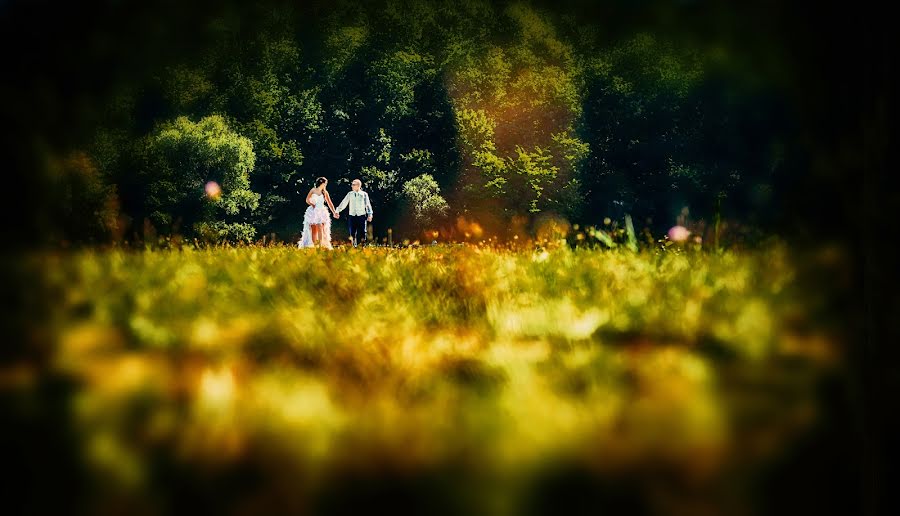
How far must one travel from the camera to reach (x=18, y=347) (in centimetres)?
131

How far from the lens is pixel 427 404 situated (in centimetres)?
118

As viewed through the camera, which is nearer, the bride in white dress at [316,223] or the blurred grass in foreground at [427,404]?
the blurred grass in foreground at [427,404]

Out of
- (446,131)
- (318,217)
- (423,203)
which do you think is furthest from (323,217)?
(446,131)

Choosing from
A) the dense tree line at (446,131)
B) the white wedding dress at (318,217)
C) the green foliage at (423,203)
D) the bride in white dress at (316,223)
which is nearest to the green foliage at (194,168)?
the dense tree line at (446,131)

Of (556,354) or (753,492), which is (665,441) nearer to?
(753,492)

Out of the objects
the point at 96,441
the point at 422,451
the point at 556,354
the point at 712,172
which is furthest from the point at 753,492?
the point at 712,172

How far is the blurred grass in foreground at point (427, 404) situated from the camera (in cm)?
91

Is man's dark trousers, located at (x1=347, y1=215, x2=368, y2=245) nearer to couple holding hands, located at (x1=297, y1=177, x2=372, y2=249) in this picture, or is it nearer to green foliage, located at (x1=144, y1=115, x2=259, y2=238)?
couple holding hands, located at (x1=297, y1=177, x2=372, y2=249)

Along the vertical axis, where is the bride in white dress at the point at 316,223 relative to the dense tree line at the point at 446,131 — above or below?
below

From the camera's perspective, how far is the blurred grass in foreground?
0.91 metres

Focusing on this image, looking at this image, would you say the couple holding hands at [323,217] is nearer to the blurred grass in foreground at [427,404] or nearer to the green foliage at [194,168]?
the blurred grass in foreground at [427,404]

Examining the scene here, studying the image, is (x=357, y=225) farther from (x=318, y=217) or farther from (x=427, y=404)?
(x=427, y=404)

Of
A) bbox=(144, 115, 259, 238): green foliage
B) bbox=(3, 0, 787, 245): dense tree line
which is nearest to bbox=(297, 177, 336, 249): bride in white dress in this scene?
bbox=(144, 115, 259, 238): green foliage

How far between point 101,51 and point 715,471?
156cm
